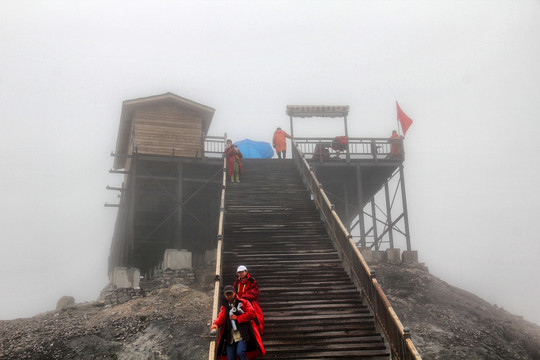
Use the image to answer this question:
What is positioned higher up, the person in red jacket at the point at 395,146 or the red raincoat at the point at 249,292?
the person in red jacket at the point at 395,146

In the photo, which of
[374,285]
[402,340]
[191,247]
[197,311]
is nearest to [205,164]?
[191,247]

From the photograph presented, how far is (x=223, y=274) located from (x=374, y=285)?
364 centimetres

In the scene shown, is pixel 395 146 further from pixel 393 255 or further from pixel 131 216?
pixel 131 216

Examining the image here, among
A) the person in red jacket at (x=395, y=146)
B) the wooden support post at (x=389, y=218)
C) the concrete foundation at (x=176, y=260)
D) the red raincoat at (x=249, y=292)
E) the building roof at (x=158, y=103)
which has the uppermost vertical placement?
the building roof at (x=158, y=103)

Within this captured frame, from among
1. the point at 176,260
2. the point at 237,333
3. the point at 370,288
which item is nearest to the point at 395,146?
the point at 176,260

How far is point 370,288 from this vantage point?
947 centimetres

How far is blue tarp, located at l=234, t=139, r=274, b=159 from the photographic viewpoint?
82.6 ft

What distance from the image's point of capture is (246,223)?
1434cm

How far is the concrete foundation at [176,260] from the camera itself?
20.0 m

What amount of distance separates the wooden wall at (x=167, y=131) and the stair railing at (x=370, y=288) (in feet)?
30.5

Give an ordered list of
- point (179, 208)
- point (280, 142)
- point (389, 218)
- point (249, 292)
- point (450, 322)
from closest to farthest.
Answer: point (249, 292) → point (450, 322) → point (179, 208) → point (280, 142) → point (389, 218)

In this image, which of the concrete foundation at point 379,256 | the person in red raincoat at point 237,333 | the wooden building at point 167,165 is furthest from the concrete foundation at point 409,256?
the person in red raincoat at point 237,333

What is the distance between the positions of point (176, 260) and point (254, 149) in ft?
25.8

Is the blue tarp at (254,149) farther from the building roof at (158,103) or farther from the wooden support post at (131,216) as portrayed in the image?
the wooden support post at (131,216)
